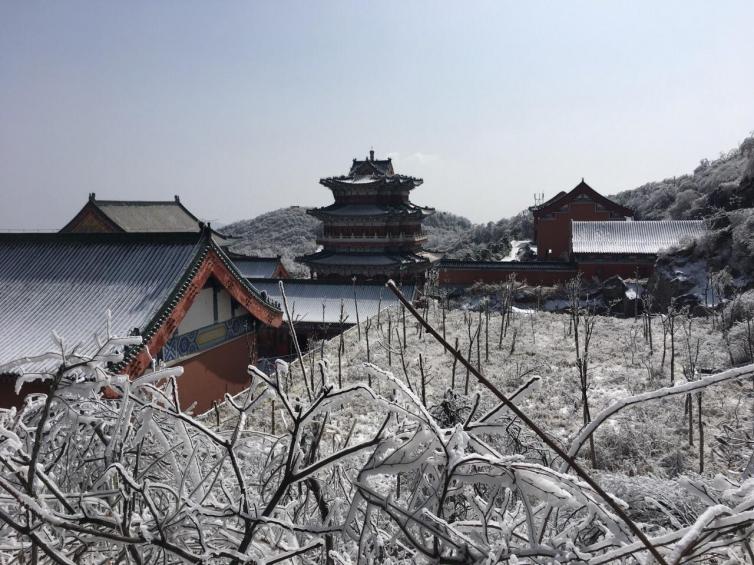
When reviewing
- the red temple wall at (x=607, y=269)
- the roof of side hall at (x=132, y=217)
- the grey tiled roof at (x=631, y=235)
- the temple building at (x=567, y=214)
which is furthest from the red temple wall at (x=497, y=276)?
the roof of side hall at (x=132, y=217)

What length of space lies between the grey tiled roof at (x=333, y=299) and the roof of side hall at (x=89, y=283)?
20.0 feet

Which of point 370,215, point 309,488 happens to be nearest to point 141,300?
point 309,488

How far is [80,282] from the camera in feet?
29.8

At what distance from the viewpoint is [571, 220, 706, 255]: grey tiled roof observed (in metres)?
21.1

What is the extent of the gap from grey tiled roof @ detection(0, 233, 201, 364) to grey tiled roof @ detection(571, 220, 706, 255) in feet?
57.6

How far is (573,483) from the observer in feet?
2.38

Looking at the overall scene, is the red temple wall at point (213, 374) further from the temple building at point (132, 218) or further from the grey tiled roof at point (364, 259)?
the grey tiled roof at point (364, 259)

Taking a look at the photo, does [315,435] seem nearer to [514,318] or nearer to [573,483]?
[573,483]

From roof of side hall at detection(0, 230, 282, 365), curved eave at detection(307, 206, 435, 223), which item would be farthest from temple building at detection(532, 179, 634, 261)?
roof of side hall at detection(0, 230, 282, 365)

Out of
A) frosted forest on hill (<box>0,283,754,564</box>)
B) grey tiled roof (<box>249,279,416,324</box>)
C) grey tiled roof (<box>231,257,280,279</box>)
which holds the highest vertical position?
grey tiled roof (<box>231,257,280,279</box>)

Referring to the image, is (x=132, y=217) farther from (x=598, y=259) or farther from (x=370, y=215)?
(x=598, y=259)

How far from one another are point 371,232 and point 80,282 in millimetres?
15394

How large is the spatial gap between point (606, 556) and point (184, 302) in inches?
320

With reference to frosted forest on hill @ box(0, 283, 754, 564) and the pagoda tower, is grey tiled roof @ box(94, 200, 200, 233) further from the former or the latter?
frosted forest on hill @ box(0, 283, 754, 564)
